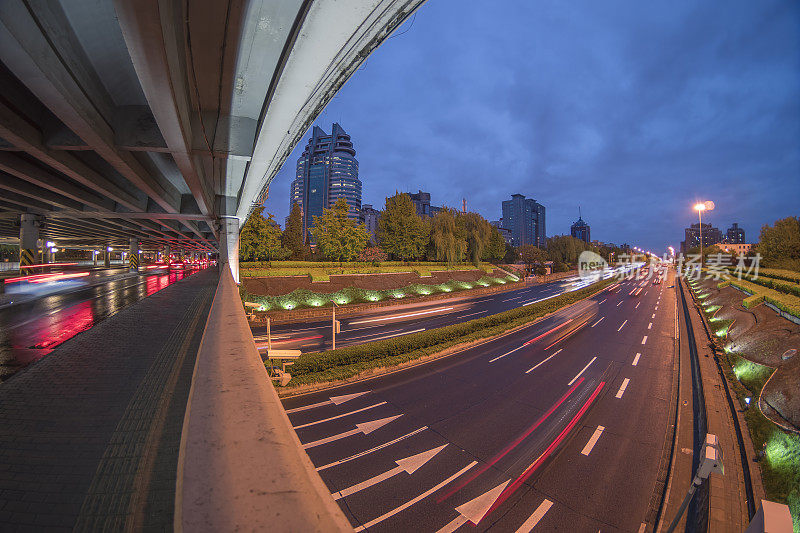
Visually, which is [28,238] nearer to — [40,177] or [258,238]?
[40,177]

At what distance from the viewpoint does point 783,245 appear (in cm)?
3008

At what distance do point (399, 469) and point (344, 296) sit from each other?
22487 millimetres

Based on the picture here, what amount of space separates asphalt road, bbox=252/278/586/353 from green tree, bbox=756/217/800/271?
26151mm

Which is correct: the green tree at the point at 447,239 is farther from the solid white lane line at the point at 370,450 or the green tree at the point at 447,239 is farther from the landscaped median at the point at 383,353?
the solid white lane line at the point at 370,450

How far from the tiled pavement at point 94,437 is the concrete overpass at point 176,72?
13.5 ft

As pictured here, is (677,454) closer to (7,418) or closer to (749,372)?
(749,372)

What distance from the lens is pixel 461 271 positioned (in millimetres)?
45531

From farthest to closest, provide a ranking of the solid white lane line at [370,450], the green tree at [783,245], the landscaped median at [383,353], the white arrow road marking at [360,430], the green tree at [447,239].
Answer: the green tree at [447,239], the green tree at [783,245], the landscaped median at [383,353], the white arrow road marking at [360,430], the solid white lane line at [370,450]

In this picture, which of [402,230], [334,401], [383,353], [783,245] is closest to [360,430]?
[334,401]

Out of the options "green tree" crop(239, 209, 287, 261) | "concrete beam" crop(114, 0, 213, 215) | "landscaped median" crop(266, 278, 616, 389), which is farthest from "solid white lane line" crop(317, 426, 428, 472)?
"green tree" crop(239, 209, 287, 261)

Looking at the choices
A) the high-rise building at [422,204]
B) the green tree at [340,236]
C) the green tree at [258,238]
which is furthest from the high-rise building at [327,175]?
the green tree at [258,238]

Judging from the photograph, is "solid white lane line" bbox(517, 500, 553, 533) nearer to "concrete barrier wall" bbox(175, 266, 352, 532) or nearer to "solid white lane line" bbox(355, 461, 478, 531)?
"solid white lane line" bbox(355, 461, 478, 531)

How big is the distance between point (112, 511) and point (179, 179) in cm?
1282

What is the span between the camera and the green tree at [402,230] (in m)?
45.5
